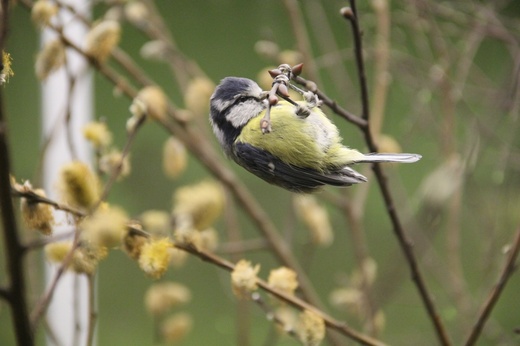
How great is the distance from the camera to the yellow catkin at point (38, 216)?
370 mm

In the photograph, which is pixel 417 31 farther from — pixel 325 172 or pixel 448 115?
pixel 325 172

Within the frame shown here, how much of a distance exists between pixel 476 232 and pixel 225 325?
0.63 meters

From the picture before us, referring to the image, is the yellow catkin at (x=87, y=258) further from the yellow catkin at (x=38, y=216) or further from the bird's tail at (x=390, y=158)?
the bird's tail at (x=390, y=158)

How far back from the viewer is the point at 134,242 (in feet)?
1.38

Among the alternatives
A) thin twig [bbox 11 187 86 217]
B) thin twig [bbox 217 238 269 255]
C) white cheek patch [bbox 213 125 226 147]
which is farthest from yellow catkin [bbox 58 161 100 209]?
thin twig [bbox 217 238 269 255]

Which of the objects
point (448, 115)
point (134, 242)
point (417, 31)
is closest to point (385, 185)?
point (134, 242)

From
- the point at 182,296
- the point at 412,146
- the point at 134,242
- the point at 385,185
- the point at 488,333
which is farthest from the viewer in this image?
the point at 412,146

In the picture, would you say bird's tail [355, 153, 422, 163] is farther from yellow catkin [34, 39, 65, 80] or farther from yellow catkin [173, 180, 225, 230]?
yellow catkin [34, 39, 65, 80]

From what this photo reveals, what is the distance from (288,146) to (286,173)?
0.13 ft

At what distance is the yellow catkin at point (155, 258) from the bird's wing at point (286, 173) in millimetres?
71

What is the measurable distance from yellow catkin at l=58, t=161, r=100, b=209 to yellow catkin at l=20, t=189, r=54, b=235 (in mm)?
17

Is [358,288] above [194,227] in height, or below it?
above

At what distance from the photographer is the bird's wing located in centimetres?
43

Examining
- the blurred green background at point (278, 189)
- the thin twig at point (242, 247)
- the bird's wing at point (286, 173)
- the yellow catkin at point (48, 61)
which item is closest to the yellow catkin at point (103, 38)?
the yellow catkin at point (48, 61)
